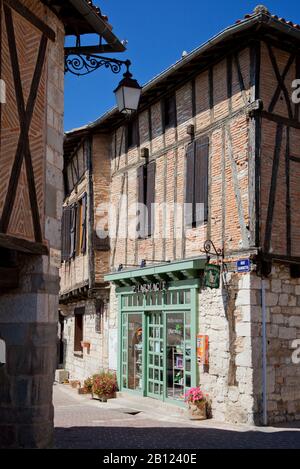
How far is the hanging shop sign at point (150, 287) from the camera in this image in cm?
1230

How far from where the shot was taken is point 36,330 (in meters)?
6.70

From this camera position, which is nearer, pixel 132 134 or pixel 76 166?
pixel 132 134

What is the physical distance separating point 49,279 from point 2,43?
277 centimetres

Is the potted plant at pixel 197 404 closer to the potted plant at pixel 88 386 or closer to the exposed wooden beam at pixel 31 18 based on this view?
the potted plant at pixel 88 386

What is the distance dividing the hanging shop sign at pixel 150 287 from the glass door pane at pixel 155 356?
0.57 metres

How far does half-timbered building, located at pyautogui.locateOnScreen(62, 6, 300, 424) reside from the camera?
32.7ft

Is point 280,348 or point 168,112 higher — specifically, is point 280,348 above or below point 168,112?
below

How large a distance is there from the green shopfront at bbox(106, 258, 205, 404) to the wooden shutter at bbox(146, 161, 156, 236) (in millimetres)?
1056

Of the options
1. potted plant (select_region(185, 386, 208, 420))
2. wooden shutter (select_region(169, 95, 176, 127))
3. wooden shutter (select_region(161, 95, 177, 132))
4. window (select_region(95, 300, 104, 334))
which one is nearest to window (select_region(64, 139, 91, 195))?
wooden shutter (select_region(161, 95, 177, 132))

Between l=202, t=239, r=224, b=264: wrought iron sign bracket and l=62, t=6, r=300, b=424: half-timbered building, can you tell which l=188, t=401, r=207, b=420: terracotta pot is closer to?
l=62, t=6, r=300, b=424: half-timbered building

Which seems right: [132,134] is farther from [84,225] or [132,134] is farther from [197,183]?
[197,183]

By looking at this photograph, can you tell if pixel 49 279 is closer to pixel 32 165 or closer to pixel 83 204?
pixel 32 165

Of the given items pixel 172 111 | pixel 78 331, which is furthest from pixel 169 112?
pixel 78 331

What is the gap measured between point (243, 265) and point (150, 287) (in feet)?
11.0
